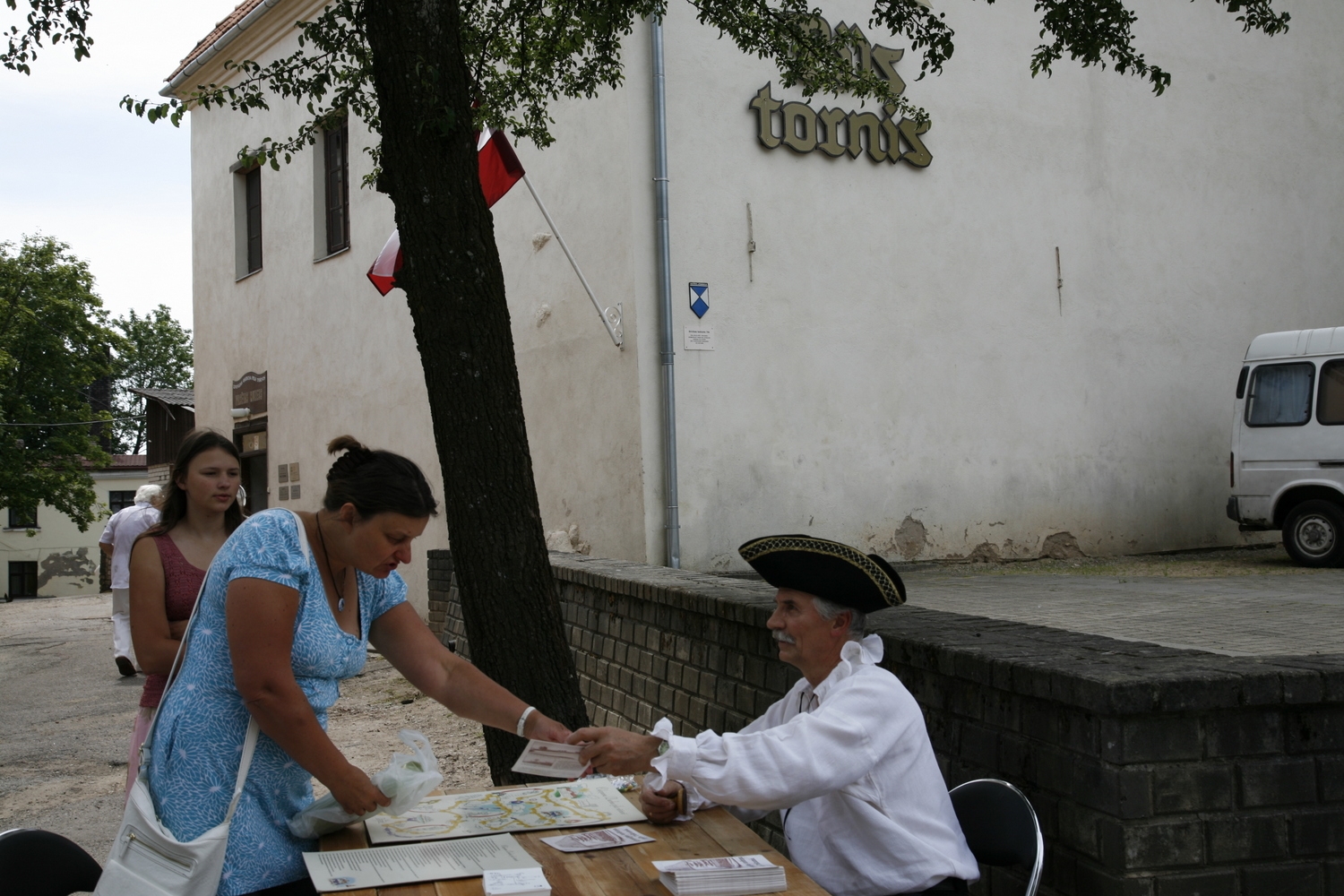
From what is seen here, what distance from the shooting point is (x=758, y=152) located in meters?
11.9

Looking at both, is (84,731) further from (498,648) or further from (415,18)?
(415,18)

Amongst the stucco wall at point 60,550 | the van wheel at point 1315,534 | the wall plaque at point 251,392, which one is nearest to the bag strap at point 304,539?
the van wheel at point 1315,534

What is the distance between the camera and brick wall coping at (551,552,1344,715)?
3094 millimetres

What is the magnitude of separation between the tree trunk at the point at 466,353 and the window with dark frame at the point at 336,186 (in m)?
12.4

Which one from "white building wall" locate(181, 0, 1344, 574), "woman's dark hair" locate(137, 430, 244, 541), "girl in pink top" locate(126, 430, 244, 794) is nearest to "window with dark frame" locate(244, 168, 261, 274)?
"white building wall" locate(181, 0, 1344, 574)

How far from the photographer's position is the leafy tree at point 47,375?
1649 inches

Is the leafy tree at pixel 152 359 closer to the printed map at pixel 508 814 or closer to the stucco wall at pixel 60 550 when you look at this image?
the stucco wall at pixel 60 550

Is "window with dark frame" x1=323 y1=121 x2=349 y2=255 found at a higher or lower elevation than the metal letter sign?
higher

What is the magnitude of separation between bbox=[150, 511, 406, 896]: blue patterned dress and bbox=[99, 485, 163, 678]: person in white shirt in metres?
5.49

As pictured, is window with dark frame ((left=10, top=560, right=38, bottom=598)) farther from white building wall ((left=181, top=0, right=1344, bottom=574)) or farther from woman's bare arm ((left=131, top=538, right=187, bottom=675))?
woman's bare arm ((left=131, top=538, right=187, bottom=675))

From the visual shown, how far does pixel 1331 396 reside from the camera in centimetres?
1258

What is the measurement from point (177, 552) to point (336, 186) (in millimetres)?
13720

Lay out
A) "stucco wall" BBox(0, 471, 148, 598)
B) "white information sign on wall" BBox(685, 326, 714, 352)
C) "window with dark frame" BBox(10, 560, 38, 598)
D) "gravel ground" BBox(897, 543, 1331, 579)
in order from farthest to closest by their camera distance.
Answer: "window with dark frame" BBox(10, 560, 38, 598), "stucco wall" BBox(0, 471, 148, 598), "gravel ground" BBox(897, 543, 1331, 579), "white information sign on wall" BBox(685, 326, 714, 352)

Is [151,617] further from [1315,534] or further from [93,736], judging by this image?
[1315,534]
